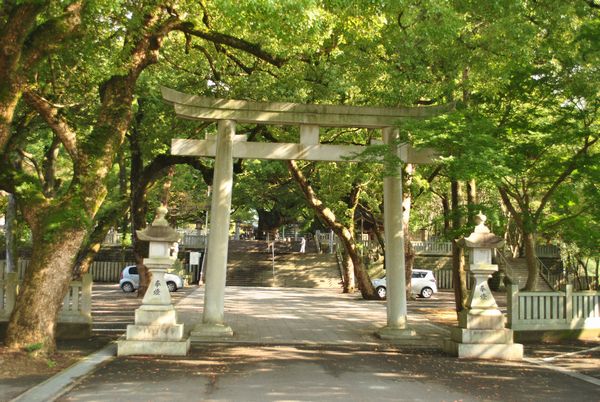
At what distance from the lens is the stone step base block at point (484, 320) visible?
11.0 metres

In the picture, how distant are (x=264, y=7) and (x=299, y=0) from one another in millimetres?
533

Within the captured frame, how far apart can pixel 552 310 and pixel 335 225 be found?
1111cm

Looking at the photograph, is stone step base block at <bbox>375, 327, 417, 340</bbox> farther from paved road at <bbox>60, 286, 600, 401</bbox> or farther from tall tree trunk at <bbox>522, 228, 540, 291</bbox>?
tall tree trunk at <bbox>522, 228, 540, 291</bbox>

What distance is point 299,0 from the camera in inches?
325

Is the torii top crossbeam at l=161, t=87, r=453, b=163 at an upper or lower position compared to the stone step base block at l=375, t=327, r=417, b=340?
upper

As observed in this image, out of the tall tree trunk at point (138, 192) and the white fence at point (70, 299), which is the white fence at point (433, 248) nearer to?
the tall tree trunk at point (138, 192)

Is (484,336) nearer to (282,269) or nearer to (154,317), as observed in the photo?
(154,317)

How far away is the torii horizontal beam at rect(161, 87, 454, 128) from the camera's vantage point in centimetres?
1313

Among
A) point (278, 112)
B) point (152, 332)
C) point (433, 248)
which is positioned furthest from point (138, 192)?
point (433, 248)

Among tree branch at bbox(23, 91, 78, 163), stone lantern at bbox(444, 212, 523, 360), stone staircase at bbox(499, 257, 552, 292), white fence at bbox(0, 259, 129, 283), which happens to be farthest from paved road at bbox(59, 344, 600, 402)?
white fence at bbox(0, 259, 129, 283)

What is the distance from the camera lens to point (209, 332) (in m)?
12.5

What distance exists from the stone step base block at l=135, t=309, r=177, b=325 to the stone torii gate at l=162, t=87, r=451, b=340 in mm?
2193

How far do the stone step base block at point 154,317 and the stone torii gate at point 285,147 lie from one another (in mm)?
2193

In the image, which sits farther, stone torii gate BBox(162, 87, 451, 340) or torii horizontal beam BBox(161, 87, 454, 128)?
torii horizontal beam BBox(161, 87, 454, 128)
